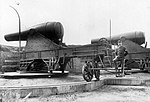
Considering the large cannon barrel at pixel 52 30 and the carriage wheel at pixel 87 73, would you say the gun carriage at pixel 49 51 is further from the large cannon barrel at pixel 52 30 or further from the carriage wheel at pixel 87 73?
the carriage wheel at pixel 87 73

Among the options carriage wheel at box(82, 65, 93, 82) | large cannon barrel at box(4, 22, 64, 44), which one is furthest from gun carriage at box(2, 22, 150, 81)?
carriage wheel at box(82, 65, 93, 82)

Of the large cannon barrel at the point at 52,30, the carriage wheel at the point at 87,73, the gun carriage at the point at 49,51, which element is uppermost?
the large cannon barrel at the point at 52,30

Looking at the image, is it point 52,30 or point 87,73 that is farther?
point 52,30

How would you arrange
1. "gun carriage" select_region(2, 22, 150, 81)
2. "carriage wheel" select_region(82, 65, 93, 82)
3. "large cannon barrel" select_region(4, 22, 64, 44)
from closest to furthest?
"carriage wheel" select_region(82, 65, 93, 82) < "gun carriage" select_region(2, 22, 150, 81) < "large cannon barrel" select_region(4, 22, 64, 44)

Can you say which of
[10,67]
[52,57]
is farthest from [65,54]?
[10,67]

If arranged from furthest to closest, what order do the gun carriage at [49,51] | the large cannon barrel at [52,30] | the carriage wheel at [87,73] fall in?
the large cannon barrel at [52,30]
the gun carriage at [49,51]
the carriage wheel at [87,73]

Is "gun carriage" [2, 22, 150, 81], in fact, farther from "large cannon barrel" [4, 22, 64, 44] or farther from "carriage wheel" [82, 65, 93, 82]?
"carriage wheel" [82, 65, 93, 82]

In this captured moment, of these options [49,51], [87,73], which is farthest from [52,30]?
[87,73]

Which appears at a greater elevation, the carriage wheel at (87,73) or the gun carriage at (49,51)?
the gun carriage at (49,51)

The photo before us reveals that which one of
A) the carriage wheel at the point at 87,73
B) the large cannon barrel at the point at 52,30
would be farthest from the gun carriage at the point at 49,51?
the carriage wheel at the point at 87,73

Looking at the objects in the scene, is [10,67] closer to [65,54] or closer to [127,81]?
[65,54]

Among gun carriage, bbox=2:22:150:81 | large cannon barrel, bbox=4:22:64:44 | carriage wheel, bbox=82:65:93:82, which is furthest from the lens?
large cannon barrel, bbox=4:22:64:44

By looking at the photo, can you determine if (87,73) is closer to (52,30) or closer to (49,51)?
(49,51)

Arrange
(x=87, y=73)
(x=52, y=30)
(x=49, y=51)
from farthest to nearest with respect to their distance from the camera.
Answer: (x=52, y=30), (x=49, y=51), (x=87, y=73)
